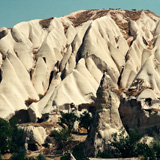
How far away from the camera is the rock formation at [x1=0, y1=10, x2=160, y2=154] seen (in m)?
43.9

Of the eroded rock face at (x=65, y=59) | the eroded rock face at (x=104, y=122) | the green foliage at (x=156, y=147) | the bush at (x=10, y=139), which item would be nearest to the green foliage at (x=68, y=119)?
the bush at (x=10, y=139)

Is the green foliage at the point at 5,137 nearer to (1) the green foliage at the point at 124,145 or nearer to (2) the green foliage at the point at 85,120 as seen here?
(2) the green foliage at the point at 85,120

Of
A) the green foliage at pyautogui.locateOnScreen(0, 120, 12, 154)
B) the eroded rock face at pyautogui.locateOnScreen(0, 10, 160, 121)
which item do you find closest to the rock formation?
the eroded rock face at pyautogui.locateOnScreen(0, 10, 160, 121)

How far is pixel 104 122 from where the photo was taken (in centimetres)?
3859

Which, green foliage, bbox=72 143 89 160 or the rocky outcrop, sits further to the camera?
the rocky outcrop

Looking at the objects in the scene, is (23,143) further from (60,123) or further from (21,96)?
(21,96)

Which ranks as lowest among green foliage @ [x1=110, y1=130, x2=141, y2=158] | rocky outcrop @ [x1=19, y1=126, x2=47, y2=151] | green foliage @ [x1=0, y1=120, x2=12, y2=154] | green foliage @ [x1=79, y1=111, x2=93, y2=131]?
green foliage @ [x1=79, y1=111, x2=93, y2=131]

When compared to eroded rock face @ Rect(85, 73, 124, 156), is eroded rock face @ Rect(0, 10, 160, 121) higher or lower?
lower

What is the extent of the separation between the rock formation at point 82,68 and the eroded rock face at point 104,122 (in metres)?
0.07

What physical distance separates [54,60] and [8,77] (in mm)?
8936

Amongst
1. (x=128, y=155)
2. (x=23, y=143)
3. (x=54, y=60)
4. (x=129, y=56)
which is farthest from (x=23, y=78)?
(x=128, y=155)

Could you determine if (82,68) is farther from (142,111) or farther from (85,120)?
(142,111)

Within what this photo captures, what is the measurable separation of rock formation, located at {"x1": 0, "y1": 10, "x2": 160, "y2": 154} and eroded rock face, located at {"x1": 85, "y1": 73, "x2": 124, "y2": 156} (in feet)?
0.21

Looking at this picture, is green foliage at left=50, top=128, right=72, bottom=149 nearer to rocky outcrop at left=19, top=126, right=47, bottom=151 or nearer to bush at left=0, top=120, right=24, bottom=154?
rocky outcrop at left=19, top=126, right=47, bottom=151
